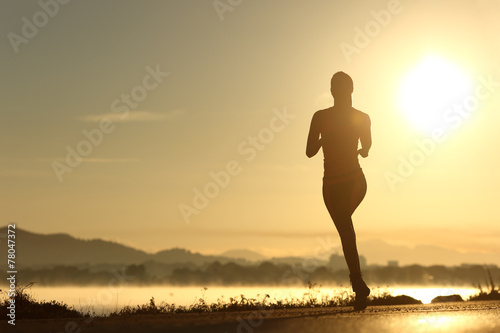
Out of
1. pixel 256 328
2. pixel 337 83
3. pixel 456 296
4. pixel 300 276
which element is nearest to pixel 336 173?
pixel 337 83

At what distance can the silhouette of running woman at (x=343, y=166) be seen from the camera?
34.6 feet

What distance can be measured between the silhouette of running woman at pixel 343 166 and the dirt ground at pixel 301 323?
865 millimetres

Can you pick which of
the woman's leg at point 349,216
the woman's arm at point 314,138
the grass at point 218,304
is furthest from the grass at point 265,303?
the woman's arm at point 314,138

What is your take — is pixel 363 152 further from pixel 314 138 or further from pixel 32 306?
pixel 32 306

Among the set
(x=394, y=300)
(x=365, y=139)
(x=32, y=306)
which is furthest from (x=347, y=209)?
(x=32, y=306)

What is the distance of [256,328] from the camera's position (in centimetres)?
801

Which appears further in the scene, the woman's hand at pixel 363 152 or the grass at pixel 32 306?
the grass at pixel 32 306

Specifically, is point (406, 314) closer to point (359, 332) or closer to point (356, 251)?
point (356, 251)

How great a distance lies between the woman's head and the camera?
10789 millimetres

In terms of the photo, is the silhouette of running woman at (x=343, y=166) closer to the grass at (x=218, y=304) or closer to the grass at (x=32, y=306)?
the grass at (x=218, y=304)

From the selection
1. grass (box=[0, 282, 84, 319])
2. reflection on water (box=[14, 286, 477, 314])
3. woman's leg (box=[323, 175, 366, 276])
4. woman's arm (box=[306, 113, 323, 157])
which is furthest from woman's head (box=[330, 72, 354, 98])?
grass (box=[0, 282, 84, 319])

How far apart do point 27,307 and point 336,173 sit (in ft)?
20.3

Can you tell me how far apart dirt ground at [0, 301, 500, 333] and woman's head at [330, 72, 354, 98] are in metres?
2.96

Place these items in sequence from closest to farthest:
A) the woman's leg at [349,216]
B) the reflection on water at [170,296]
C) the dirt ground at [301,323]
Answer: the dirt ground at [301,323] → the woman's leg at [349,216] → the reflection on water at [170,296]
